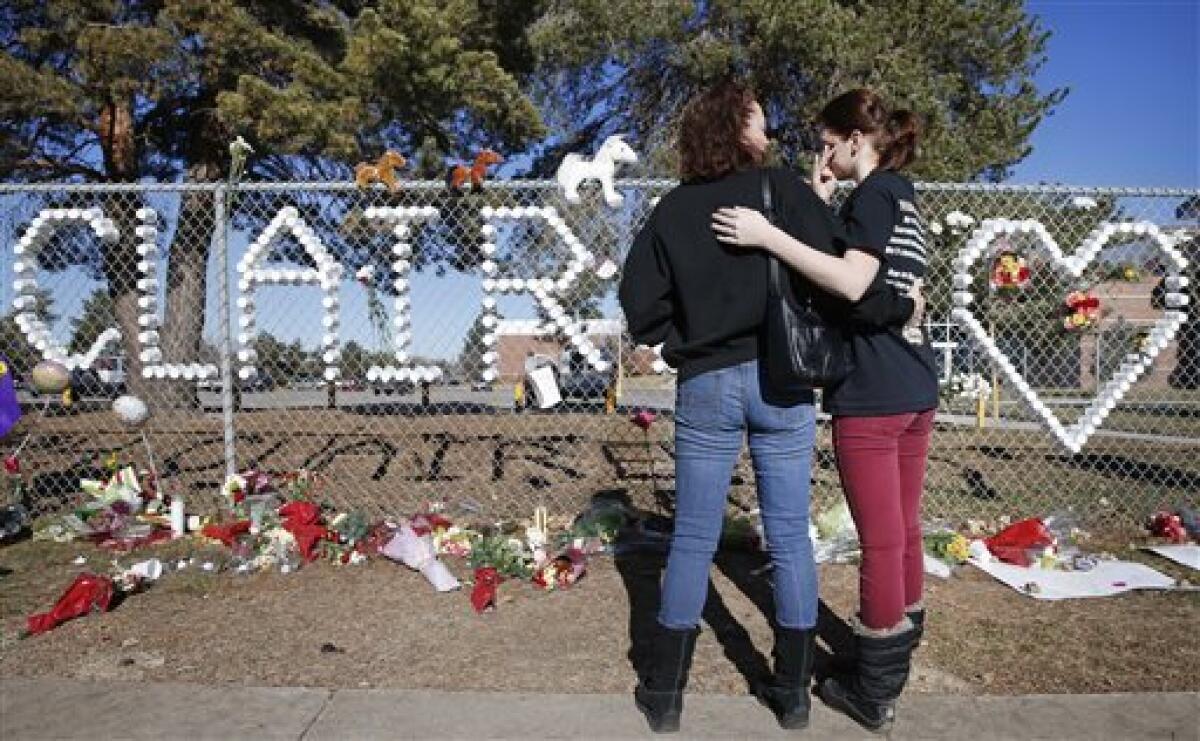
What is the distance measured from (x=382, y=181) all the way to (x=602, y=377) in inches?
70.0

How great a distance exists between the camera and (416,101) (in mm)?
11422

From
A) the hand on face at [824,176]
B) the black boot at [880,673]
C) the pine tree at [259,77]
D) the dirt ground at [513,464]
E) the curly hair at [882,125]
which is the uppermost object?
the pine tree at [259,77]

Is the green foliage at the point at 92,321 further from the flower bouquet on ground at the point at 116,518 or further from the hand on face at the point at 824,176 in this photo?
the hand on face at the point at 824,176

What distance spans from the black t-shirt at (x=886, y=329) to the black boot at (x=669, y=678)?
826 millimetres

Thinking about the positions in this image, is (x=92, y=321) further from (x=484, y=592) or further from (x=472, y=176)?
(x=484, y=592)

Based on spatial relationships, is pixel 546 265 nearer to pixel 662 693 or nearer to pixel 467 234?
pixel 467 234

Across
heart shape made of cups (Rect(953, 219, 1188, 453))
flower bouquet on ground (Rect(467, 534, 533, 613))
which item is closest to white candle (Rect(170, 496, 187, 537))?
flower bouquet on ground (Rect(467, 534, 533, 613))

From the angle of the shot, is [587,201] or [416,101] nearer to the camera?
[587,201]

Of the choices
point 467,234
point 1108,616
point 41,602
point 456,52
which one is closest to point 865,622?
point 1108,616

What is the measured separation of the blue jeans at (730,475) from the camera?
2414 millimetres

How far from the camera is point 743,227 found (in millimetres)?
2342

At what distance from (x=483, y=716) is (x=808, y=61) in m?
12.9

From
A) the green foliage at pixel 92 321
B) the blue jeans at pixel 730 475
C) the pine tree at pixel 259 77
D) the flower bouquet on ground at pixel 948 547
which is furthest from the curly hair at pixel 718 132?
the pine tree at pixel 259 77

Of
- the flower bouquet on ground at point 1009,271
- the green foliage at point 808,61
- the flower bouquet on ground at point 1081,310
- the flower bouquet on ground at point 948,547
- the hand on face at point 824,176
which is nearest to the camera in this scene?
the hand on face at point 824,176
